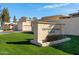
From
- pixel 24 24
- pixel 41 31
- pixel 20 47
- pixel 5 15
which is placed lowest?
pixel 20 47

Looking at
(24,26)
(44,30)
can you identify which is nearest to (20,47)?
(24,26)

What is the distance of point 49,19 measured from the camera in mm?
12195

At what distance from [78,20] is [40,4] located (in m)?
0.72

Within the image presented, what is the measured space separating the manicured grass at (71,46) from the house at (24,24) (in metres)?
0.58

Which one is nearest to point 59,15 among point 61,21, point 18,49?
point 61,21

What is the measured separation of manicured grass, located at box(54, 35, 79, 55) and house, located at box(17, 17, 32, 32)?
22.8 inches

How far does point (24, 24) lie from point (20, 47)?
41 cm

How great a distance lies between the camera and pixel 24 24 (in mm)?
12219

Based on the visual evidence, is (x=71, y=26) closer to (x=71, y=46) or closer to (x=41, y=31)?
(x=71, y=46)

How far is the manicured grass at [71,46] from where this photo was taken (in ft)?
39.7

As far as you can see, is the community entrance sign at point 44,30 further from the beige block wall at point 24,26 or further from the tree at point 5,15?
the tree at point 5,15

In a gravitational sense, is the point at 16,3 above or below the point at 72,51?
above

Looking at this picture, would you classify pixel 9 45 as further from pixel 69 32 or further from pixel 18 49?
pixel 69 32

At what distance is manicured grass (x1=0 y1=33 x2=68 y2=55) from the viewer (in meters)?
12.1
